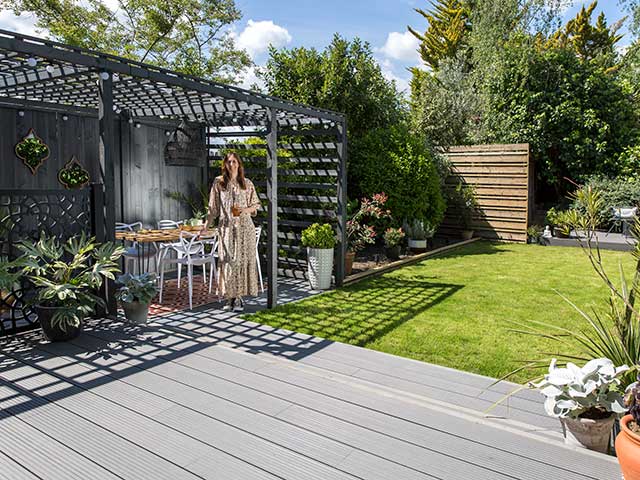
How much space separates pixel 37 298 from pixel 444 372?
9.52 ft

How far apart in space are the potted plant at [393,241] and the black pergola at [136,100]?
79.5 inches

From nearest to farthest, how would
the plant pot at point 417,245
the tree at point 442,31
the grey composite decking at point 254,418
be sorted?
1. the grey composite decking at point 254,418
2. the plant pot at point 417,245
3. the tree at point 442,31

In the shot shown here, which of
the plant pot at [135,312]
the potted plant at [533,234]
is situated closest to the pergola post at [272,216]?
the plant pot at [135,312]

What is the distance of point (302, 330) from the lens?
448cm

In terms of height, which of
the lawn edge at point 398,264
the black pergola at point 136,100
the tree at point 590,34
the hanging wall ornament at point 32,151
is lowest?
the lawn edge at point 398,264

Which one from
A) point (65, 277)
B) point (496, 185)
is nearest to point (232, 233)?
point (65, 277)

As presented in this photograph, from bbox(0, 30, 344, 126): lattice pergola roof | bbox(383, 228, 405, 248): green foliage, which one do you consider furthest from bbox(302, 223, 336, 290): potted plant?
bbox(383, 228, 405, 248): green foliage

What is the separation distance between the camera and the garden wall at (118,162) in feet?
17.6

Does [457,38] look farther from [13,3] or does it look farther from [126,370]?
[126,370]

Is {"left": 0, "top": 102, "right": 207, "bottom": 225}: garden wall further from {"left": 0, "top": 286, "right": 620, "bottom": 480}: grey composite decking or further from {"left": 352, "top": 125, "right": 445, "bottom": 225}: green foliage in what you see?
{"left": 352, "top": 125, "right": 445, "bottom": 225}: green foliage

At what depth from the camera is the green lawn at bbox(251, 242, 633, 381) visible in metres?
4.10

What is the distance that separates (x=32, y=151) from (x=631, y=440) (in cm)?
575

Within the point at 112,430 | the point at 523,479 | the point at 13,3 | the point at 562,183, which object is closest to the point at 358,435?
the point at 523,479

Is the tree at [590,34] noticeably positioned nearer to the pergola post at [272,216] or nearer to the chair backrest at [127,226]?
the pergola post at [272,216]
